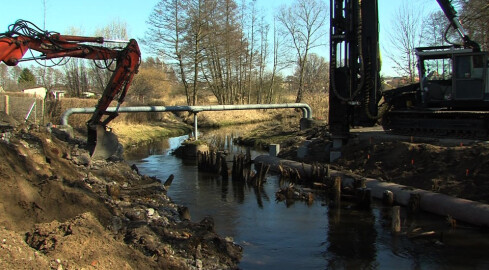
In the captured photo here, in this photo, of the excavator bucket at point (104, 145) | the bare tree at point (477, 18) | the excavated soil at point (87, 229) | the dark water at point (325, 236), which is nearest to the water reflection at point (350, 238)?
the dark water at point (325, 236)

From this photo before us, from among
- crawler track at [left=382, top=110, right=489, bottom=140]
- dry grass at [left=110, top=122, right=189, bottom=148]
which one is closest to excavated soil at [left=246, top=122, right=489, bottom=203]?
crawler track at [left=382, top=110, right=489, bottom=140]

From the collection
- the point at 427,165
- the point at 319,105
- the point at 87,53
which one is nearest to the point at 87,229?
the point at 87,53

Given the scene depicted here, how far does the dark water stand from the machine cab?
17.8ft

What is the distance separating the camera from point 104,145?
14844mm

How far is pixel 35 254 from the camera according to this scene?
520 centimetres

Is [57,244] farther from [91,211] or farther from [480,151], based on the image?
[480,151]

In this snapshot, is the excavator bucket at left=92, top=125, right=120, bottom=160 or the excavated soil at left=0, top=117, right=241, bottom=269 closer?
the excavated soil at left=0, top=117, right=241, bottom=269

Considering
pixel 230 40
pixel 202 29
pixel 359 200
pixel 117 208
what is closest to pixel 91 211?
pixel 117 208

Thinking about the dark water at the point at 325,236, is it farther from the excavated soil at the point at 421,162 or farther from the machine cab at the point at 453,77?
the machine cab at the point at 453,77

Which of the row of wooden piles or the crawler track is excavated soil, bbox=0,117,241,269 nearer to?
the row of wooden piles

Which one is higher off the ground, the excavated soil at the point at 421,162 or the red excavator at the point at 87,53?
the red excavator at the point at 87,53

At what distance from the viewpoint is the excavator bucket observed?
575 inches

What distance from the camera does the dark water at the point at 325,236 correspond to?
7980 millimetres

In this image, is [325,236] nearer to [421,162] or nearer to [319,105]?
[421,162]
